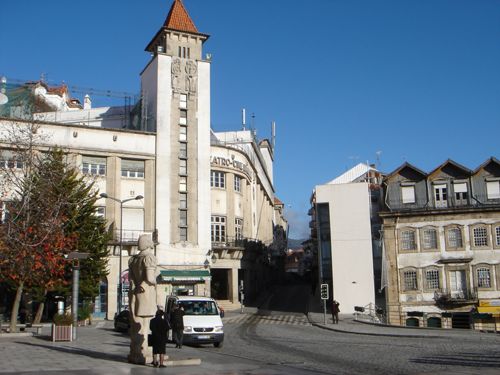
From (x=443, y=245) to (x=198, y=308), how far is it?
82.5 ft

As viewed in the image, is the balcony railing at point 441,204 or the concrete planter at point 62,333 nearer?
the concrete planter at point 62,333

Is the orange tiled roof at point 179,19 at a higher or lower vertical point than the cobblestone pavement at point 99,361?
higher

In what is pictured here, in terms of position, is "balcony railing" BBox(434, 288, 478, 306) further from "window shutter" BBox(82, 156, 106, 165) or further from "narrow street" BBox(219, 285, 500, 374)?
"window shutter" BBox(82, 156, 106, 165)

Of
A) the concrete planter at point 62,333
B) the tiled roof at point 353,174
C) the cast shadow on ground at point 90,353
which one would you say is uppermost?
the tiled roof at point 353,174

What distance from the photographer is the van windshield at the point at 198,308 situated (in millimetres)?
20547

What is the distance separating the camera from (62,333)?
67.7 ft

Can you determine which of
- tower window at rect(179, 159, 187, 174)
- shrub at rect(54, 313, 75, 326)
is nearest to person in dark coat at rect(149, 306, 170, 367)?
shrub at rect(54, 313, 75, 326)

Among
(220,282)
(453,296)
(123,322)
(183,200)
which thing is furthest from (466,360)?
(220,282)

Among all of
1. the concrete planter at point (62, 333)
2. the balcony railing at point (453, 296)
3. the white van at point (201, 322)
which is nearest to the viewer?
the white van at point (201, 322)

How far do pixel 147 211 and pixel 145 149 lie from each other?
5.13 m

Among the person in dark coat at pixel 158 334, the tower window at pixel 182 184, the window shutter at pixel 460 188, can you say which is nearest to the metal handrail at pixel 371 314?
the window shutter at pixel 460 188

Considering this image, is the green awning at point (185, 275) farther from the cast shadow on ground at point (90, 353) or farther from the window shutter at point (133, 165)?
the cast shadow on ground at point (90, 353)

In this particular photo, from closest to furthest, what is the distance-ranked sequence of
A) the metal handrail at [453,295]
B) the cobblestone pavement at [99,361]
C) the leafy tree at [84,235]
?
1. the cobblestone pavement at [99,361]
2. the leafy tree at [84,235]
3. the metal handrail at [453,295]

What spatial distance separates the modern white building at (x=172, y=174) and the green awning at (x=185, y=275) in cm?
8
